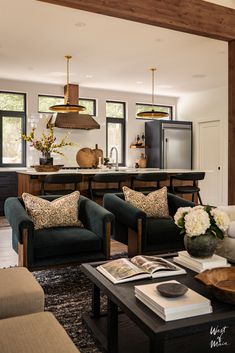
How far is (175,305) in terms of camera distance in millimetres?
1772

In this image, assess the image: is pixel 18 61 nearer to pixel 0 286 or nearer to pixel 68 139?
pixel 68 139

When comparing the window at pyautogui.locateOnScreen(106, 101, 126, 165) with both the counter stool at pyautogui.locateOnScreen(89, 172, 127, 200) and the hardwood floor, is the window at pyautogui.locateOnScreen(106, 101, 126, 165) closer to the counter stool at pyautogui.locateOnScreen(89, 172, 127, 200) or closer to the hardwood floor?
the counter stool at pyautogui.locateOnScreen(89, 172, 127, 200)

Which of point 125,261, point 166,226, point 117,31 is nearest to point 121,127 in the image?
point 117,31

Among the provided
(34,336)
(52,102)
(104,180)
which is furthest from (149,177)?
(34,336)

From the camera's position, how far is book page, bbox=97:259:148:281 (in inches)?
88.5

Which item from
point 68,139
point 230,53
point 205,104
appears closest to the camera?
point 230,53

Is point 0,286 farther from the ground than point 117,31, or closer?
closer

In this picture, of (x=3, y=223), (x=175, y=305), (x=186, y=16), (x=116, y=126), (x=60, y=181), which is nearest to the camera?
(x=175, y=305)

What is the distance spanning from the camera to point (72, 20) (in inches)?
179

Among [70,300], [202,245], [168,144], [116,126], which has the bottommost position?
[70,300]

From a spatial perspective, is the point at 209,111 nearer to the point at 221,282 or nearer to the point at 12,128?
the point at 12,128

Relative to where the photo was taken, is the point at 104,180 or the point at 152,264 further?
the point at 104,180

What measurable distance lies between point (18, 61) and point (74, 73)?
1.22 m

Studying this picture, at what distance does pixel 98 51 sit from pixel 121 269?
436 cm
